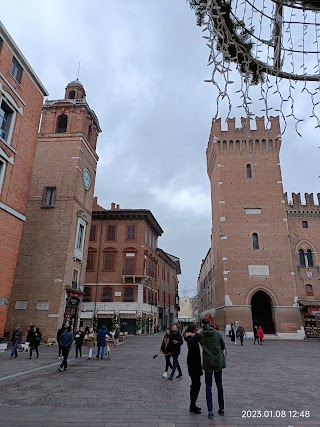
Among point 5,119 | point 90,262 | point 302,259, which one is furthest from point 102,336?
point 302,259

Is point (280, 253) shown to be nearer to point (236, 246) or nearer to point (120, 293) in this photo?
point (236, 246)

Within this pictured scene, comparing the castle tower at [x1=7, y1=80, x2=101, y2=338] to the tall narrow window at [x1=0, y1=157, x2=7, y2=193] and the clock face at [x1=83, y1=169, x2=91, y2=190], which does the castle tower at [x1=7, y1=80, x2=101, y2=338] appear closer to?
the clock face at [x1=83, y1=169, x2=91, y2=190]

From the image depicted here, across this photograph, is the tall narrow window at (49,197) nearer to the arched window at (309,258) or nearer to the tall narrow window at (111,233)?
the tall narrow window at (111,233)

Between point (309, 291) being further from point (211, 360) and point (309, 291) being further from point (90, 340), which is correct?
point (211, 360)

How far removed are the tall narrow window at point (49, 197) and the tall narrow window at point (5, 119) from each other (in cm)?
877

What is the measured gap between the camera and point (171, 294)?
58562 millimetres

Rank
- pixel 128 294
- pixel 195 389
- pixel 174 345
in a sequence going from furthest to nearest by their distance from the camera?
pixel 128 294
pixel 174 345
pixel 195 389

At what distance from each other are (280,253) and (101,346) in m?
26.8

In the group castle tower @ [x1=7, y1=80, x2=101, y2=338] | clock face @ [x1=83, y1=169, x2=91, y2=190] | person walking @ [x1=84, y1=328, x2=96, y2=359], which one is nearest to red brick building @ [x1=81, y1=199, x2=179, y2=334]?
castle tower @ [x1=7, y1=80, x2=101, y2=338]

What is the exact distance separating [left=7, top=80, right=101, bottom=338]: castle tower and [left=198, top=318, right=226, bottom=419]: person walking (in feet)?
63.5

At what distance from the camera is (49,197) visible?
26.9 m

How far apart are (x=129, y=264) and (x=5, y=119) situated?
2242 centimetres

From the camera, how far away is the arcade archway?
123 ft

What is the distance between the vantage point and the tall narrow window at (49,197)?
26572mm
